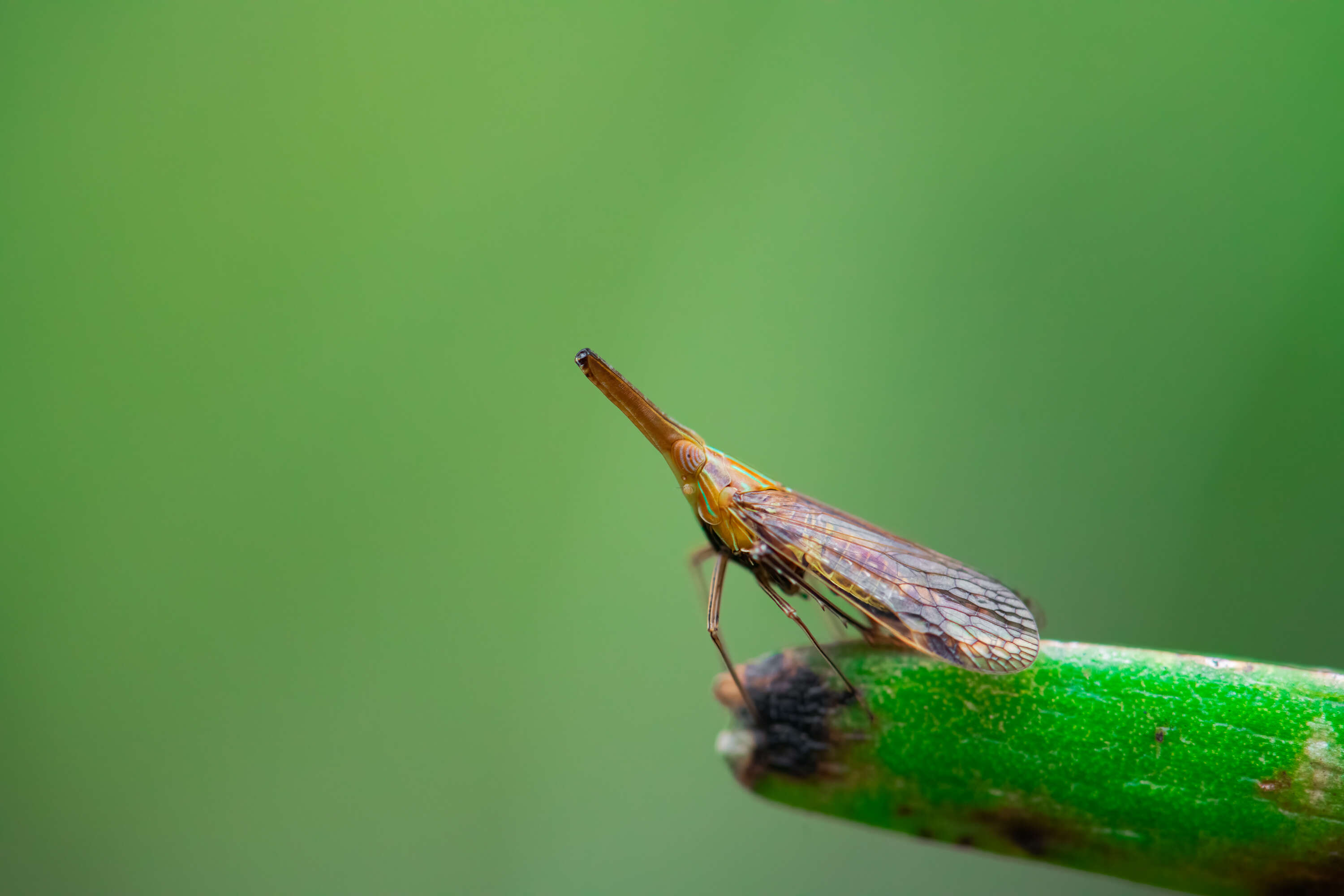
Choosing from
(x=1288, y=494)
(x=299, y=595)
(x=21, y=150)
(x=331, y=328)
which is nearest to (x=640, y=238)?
(x=331, y=328)

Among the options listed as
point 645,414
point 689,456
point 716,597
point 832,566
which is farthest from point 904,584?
point 645,414

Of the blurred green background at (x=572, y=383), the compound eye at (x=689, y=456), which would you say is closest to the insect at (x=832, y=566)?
the compound eye at (x=689, y=456)

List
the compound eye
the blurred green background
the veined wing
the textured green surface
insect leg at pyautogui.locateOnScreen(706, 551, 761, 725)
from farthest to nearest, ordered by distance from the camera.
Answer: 1. the blurred green background
2. the compound eye
3. insect leg at pyautogui.locateOnScreen(706, 551, 761, 725)
4. the veined wing
5. the textured green surface

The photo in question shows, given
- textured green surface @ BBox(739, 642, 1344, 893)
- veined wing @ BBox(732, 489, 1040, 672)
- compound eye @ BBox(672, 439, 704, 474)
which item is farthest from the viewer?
compound eye @ BBox(672, 439, 704, 474)

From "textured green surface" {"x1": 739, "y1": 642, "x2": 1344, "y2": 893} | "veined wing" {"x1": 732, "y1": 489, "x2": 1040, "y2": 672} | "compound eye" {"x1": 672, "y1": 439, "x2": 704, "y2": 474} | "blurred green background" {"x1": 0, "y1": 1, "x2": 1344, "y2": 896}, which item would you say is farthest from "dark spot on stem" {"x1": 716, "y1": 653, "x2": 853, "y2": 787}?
"blurred green background" {"x1": 0, "y1": 1, "x2": 1344, "y2": 896}

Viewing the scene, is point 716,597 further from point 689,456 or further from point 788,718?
point 788,718

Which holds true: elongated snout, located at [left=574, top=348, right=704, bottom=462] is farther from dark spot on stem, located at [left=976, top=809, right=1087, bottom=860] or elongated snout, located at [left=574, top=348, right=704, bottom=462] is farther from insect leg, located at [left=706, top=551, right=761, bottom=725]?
dark spot on stem, located at [left=976, top=809, right=1087, bottom=860]

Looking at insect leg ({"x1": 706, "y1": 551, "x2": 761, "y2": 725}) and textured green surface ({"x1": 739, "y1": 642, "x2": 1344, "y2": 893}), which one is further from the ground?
insect leg ({"x1": 706, "y1": 551, "x2": 761, "y2": 725})
